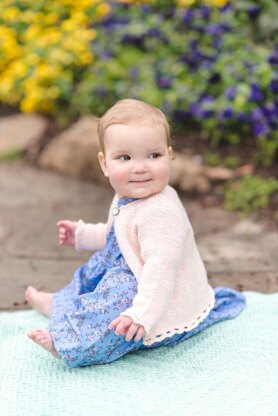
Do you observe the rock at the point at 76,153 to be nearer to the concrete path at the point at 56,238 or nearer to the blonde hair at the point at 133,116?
the concrete path at the point at 56,238

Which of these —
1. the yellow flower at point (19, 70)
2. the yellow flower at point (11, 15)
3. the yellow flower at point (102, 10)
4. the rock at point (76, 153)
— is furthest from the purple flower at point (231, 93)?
the yellow flower at point (11, 15)

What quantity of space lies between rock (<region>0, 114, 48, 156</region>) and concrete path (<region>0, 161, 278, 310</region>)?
14.4 inches

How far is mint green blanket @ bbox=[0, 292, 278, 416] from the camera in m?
2.06

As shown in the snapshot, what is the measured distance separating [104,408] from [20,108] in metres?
4.02

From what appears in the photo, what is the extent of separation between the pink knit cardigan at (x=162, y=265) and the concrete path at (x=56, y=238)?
81 cm

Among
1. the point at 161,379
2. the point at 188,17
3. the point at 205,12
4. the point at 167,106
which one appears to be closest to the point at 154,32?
the point at 188,17

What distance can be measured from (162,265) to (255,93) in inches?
94.9

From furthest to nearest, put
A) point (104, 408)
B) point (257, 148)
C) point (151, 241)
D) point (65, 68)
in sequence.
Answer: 1. point (65, 68)
2. point (257, 148)
3. point (151, 241)
4. point (104, 408)

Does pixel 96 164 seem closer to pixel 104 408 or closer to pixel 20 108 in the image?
pixel 20 108

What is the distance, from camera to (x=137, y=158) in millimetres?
2307

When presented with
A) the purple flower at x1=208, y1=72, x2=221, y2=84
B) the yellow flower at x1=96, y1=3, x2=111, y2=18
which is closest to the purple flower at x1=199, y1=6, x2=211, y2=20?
the purple flower at x1=208, y1=72, x2=221, y2=84

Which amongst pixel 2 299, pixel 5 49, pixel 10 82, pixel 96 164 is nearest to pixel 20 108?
pixel 10 82

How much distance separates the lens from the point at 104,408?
2.07 meters

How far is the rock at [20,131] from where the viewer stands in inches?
200
